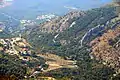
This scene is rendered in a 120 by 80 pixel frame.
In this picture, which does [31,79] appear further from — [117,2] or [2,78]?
[2,78]

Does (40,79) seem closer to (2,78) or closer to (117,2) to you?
(117,2)

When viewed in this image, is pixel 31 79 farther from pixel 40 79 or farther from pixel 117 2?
pixel 117 2

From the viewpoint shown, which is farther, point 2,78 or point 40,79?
point 40,79

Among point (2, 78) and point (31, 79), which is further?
point (31, 79)

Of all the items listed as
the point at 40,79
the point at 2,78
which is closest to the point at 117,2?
the point at 40,79

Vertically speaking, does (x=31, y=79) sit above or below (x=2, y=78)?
below

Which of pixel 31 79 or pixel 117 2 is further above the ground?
pixel 117 2

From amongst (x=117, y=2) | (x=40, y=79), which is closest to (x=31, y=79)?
(x=40, y=79)
